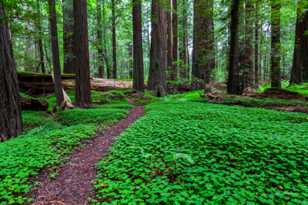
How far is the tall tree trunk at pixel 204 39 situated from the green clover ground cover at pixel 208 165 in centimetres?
659

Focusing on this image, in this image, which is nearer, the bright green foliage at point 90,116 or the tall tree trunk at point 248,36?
the bright green foliage at point 90,116

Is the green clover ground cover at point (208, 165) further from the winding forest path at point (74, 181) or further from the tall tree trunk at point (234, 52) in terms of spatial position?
the tall tree trunk at point (234, 52)

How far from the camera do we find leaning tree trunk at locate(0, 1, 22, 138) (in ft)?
20.0

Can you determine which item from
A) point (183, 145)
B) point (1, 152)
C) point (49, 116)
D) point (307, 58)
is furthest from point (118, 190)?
point (307, 58)

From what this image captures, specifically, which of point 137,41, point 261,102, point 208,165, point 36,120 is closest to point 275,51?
point 261,102

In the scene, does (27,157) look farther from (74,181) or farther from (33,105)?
(33,105)

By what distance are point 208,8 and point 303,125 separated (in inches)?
287

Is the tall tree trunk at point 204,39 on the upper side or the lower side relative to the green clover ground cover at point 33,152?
upper

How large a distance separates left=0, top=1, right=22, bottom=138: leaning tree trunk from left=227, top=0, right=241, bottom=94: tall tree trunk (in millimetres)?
→ 8273

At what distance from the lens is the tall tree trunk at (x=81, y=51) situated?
30.6 feet

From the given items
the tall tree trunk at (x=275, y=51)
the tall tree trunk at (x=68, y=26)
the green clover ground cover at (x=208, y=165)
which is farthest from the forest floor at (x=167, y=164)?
the tall tree trunk at (x=68, y=26)

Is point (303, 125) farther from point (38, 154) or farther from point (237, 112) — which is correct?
point (38, 154)

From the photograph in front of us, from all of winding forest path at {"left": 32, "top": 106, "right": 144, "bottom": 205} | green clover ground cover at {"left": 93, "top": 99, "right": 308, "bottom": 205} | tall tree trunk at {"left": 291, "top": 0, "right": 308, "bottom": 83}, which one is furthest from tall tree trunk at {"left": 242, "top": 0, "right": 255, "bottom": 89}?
winding forest path at {"left": 32, "top": 106, "right": 144, "bottom": 205}

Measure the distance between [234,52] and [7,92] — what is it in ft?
28.3
